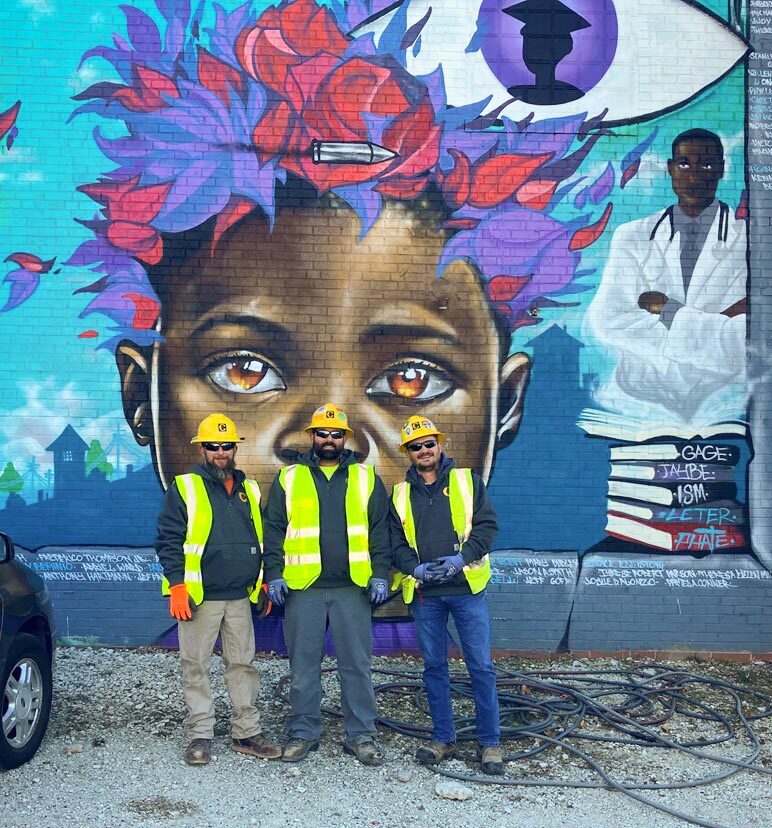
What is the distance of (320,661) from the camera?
214 inches

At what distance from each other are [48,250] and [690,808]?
615 centimetres

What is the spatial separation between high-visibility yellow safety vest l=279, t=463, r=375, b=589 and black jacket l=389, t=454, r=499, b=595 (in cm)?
21

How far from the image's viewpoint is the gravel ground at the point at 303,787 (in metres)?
4.66

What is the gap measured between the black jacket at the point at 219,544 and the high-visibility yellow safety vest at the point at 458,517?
3.00ft

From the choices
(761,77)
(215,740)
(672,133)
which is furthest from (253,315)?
(761,77)

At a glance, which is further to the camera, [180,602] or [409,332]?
[409,332]

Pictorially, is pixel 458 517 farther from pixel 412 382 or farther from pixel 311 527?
pixel 412 382

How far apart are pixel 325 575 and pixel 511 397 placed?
2752mm

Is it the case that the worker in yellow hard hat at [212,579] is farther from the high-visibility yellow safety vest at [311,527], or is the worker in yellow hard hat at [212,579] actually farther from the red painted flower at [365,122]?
→ the red painted flower at [365,122]

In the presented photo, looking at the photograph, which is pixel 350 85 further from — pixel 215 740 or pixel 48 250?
pixel 215 740

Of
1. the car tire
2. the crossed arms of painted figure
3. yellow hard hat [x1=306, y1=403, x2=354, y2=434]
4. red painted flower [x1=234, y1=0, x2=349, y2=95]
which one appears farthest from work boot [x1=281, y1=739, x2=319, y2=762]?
red painted flower [x1=234, y1=0, x2=349, y2=95]

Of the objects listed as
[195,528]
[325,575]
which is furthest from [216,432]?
[325,575]

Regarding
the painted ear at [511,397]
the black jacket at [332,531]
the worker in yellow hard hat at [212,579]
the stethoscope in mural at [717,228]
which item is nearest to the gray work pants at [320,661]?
the black jacket at [332,531]

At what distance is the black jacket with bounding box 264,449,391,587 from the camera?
17.8 ft
